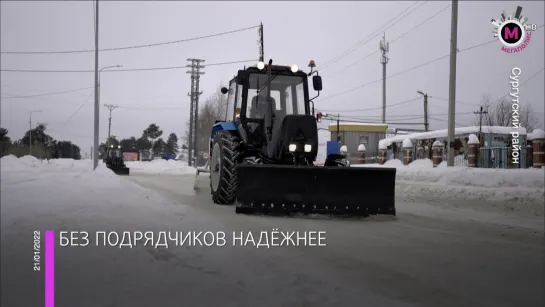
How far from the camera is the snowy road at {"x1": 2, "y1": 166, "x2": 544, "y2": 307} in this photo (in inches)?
106

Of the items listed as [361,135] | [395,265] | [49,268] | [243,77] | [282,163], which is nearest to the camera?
[49,268]

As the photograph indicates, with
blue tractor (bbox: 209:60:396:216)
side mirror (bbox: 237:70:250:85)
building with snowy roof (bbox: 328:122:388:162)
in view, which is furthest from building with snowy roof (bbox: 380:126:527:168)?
side mirror (bbox: 237:70:250:85)

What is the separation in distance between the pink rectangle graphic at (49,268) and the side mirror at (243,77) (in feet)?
15.0

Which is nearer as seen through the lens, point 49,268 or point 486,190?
point 49,268

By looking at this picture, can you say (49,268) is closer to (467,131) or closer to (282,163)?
(282,163)

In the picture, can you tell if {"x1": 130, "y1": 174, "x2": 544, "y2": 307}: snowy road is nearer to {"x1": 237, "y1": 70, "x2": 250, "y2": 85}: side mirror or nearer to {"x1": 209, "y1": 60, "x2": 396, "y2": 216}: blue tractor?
{"x1": 209, "y1": 60, "x2": 396, "y2": 216}: blue tractor

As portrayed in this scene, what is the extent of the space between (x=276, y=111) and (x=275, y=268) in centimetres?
471

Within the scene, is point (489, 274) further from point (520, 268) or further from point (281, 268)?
point (281, 268)

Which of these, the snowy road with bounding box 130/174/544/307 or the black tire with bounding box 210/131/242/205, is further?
the black tire with bounding box 210/131/242/205

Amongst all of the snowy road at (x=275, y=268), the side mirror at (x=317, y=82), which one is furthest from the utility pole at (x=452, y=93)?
the snowy road at (x=275, y=268)

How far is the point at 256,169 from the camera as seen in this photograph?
6.11 m

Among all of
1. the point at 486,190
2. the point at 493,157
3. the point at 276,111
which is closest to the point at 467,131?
the point at 493,157

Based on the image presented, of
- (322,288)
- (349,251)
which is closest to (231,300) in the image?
(322,288)

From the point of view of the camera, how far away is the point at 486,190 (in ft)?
31.7
